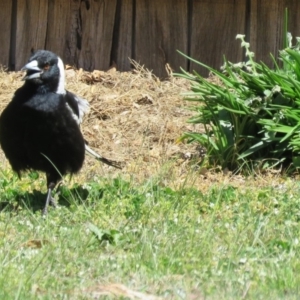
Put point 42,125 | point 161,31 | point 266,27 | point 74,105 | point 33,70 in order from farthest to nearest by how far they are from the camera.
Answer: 1. point 161,31
2. point 266,27
3. point 74,105
4. point 33,70
5. point 42,125

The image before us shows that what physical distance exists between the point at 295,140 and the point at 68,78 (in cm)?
284

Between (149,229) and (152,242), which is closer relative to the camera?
(152,242)

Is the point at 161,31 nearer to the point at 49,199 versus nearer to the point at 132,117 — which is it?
the point at 132,117

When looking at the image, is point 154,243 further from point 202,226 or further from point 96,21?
point 96,21

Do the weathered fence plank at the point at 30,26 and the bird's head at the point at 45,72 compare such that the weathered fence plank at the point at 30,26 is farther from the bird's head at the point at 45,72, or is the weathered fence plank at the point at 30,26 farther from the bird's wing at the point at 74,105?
the bird's head at the point at 45,72

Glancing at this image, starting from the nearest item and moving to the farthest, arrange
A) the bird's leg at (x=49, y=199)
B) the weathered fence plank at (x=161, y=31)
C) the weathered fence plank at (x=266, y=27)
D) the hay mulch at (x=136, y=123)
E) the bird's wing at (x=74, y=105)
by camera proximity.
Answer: the bird's leg at (x=49, y=199) → the bird's wing at (x=74, y=105) → the hay mulch at (x=136, y=123) → the weathered fence plank at (x=266, y=27) → the weathered fence plank at (x=161, y=31)

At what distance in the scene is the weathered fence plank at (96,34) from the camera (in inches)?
350

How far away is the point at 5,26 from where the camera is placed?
29.3 ft

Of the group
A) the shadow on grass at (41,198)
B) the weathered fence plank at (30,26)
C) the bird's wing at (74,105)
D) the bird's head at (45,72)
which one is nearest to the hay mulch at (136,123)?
the weathered fence plank at (30,26)

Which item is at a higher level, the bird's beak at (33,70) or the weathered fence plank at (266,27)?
the bird's beak at (33,70)

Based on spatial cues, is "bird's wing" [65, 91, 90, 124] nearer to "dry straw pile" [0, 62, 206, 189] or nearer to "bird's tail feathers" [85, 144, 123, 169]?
"bird's tail feathers" [85, 144, 123, 169]

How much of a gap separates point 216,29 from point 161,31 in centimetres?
55

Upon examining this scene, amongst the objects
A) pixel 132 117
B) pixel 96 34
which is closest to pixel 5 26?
pixel 96 34

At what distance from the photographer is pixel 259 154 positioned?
7203 mm
